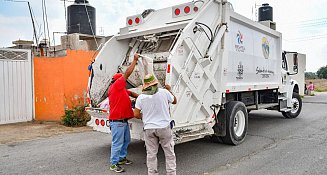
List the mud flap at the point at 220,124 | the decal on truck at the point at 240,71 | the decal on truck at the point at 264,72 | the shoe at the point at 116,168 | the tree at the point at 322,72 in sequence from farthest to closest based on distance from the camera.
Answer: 1. the tree at the point at 322,72
2. the decal on truck at the point at 264,72
3. the decal on truck at the point at 240,71
4. the mud flap at the point at 220,124
5. the shoe at the point at 116,168

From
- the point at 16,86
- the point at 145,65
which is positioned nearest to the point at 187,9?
the point at 145,65

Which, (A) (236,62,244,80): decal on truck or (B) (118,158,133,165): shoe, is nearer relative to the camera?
(B) (118,158,133,165): shoe

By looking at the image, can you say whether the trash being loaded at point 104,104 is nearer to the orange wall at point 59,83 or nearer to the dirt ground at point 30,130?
the dirt ground at point 30,130

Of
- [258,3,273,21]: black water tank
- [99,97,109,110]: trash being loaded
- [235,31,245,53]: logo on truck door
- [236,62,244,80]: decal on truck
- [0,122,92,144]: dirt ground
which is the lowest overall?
[0,122,92,144]: dirt ground

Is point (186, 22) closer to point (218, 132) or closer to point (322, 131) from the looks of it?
point (218, 132)

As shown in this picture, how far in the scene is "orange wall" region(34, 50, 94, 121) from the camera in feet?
30.0

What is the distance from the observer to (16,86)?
9.20m

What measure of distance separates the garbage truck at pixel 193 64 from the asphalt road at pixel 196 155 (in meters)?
0.45

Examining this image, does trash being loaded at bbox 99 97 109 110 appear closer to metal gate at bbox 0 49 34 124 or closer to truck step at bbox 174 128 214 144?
truck step at bbox 174 128 214 144

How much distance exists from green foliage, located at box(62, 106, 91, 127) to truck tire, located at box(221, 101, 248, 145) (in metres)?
4.53

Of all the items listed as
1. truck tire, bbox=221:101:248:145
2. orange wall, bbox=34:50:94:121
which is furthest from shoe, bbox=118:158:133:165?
orange wall, bbox=34:50:94:121

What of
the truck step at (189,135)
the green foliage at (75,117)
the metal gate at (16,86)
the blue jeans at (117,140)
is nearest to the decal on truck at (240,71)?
the truck step at (189,135)

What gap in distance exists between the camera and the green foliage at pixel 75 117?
864 centimetres

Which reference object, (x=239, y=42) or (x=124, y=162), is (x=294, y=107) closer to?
(x=239, y=42)
